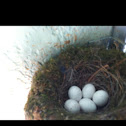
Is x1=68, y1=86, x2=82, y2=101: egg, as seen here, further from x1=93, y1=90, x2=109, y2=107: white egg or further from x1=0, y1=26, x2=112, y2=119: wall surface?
x1=0, y1=26, x2=112, y2=119: wall surface

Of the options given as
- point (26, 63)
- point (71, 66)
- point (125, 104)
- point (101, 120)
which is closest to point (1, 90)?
point (26, 63)

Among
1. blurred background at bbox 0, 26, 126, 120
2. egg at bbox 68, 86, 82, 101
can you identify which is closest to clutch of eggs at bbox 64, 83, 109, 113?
egg at bbox 68, 86, 82, 101

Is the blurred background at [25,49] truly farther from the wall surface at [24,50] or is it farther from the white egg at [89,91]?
the white egg at [89,91]

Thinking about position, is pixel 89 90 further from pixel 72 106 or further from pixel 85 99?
pixel 72 106

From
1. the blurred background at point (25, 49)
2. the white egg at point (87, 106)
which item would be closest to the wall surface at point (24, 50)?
the blurred background at point (25, 49)

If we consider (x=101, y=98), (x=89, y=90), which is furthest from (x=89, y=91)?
(x=101, y=98)

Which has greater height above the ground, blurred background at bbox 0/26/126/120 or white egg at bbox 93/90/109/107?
blurred background at bbox 0/26/126/120
